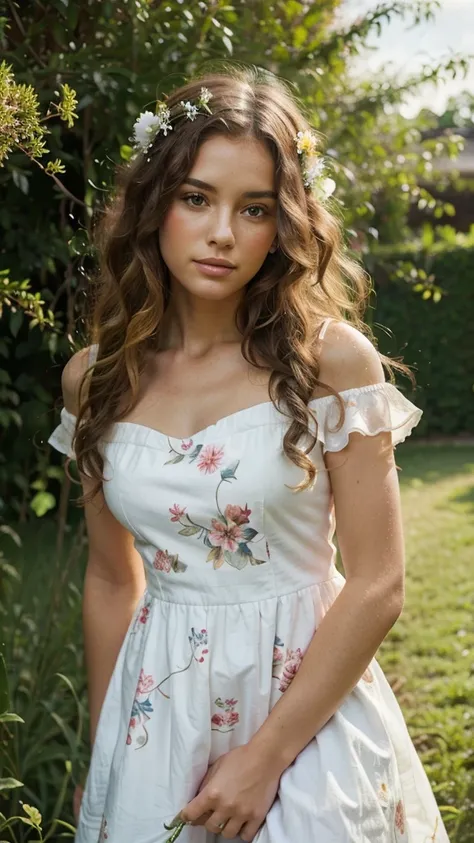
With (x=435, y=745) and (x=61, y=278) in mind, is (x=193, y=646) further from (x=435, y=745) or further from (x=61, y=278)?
(x=435, y=745)

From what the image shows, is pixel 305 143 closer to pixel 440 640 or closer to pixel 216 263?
pixel 216 263

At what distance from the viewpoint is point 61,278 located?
113 inches

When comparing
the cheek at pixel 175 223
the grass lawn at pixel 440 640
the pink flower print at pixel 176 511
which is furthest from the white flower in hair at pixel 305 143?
the grass lawn at pixel 440 640

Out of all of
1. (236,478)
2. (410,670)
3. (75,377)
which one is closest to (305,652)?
(236,478)

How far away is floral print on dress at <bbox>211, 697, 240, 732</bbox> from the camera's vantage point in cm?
161

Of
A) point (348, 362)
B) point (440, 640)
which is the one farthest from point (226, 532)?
point (440, 640)

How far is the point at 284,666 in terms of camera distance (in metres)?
1.60

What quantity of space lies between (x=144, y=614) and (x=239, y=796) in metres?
0.38

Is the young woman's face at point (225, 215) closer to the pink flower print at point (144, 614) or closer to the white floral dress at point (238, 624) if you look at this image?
the white floral dress at point (238, 624)

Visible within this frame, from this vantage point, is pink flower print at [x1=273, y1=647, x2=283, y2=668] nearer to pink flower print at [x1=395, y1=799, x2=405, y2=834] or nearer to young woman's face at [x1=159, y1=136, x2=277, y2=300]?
pink flower print at [x1=395, y1=799, x2=405, y2=834]

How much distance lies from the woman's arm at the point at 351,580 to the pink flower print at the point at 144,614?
319 millimetres

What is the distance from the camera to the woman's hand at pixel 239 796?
59.2 inches

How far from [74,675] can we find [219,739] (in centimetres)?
137

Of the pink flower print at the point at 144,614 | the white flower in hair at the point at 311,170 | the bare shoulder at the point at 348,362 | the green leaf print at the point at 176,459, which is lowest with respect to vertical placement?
the pink flower print at the point at 144,614
